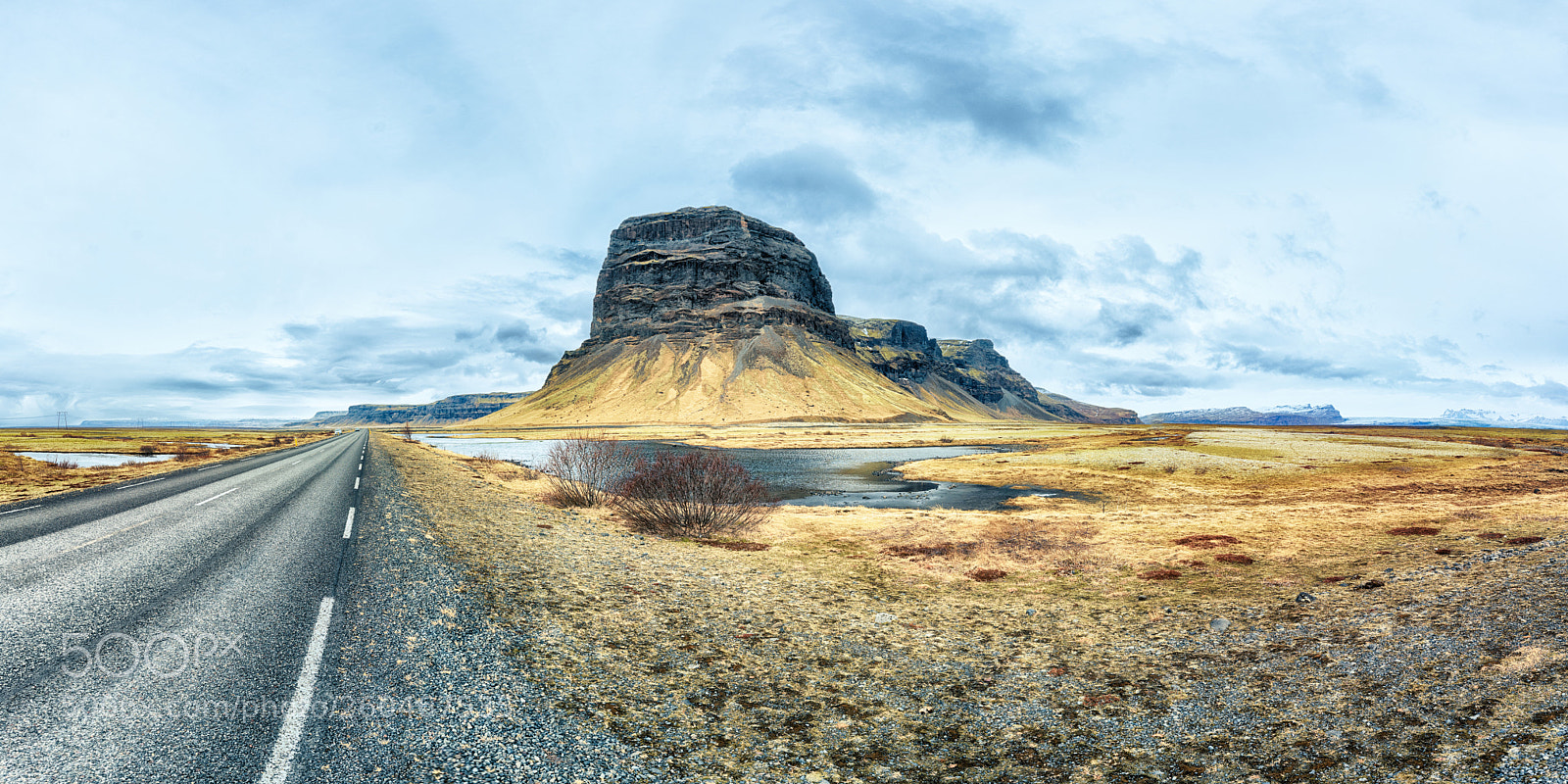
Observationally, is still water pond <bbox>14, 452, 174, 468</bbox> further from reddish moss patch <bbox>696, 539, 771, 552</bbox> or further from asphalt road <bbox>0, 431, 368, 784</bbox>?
reddish moss patch <bbox>696, 539, 771, 552</bbox>

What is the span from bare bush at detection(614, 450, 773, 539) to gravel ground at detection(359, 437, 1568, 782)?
740 cm

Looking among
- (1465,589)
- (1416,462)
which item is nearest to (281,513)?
(1465,589)

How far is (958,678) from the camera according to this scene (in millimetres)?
7898

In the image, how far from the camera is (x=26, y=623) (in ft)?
25.7

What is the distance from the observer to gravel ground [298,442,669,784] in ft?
16.0

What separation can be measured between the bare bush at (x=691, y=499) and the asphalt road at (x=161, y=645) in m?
8.42

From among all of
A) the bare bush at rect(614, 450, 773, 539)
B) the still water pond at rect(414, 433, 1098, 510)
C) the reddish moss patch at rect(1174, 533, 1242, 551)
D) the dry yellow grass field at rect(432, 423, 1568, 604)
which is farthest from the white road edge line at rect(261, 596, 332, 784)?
the still water pond at rect(414, 433, 1098, 510)

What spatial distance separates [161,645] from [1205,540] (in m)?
22.2

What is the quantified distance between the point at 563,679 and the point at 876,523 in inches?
681

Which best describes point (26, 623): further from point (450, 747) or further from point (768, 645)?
point (768, 645)

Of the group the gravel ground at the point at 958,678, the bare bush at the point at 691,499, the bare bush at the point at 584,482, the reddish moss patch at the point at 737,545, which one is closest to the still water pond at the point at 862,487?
the bare bush at the point at 584,482

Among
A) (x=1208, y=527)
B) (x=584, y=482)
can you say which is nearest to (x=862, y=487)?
(x=584, y=482)

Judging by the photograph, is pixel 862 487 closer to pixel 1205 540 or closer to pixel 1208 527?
pixel 1208 527

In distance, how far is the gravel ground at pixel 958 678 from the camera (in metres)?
5.47
